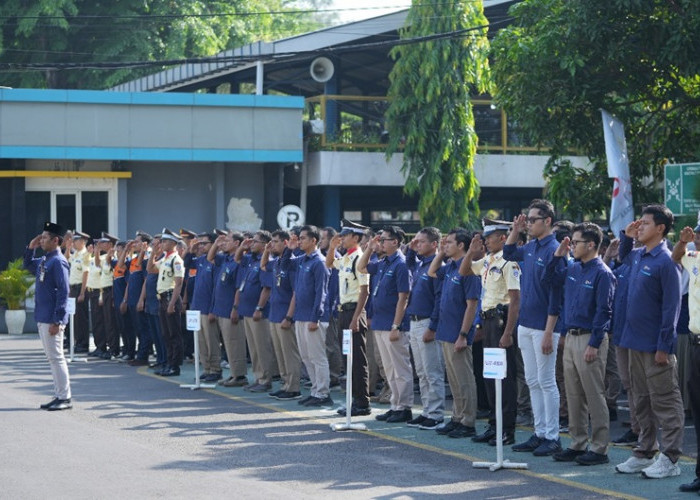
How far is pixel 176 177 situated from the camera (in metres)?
33.6

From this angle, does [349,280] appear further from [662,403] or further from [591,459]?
[662,403]

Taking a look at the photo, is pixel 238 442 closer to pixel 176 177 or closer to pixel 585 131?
pixel 585 131

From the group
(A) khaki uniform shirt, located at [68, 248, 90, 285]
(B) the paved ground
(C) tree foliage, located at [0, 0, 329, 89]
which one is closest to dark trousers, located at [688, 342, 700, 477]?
(B) the paved ground

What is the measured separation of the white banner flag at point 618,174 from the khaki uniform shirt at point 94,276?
10.0 meters

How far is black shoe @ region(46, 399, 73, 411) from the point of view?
15.0 meters

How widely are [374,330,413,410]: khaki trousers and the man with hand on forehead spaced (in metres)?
3.94

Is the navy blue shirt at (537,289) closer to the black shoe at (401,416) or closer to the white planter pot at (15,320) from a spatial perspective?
the black shoe at (401,416)

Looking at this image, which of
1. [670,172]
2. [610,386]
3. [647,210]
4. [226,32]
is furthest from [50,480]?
[226,32]

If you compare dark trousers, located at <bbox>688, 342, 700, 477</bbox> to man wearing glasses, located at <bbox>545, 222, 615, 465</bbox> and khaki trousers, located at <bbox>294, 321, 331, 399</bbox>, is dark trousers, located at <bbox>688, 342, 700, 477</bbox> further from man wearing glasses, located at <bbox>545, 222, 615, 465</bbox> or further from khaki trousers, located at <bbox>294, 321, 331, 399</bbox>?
khaki trousers, located at <bbox>294, 321, 331, 399</bbox>

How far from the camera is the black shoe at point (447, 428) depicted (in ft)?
42.9

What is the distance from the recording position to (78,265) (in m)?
24.2

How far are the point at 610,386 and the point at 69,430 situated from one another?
604cm

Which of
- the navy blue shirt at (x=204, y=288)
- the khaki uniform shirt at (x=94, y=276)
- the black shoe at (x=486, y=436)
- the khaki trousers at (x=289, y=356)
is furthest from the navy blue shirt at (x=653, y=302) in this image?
the khaki uniform shirt at (x=94, y=276)

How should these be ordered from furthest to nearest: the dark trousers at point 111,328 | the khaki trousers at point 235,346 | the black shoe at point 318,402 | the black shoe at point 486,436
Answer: the dark trousers at point 111,328 → the khaki trousers at point 235,346 → the black shoe at point 318,402 → the black shoe at point 486,436
